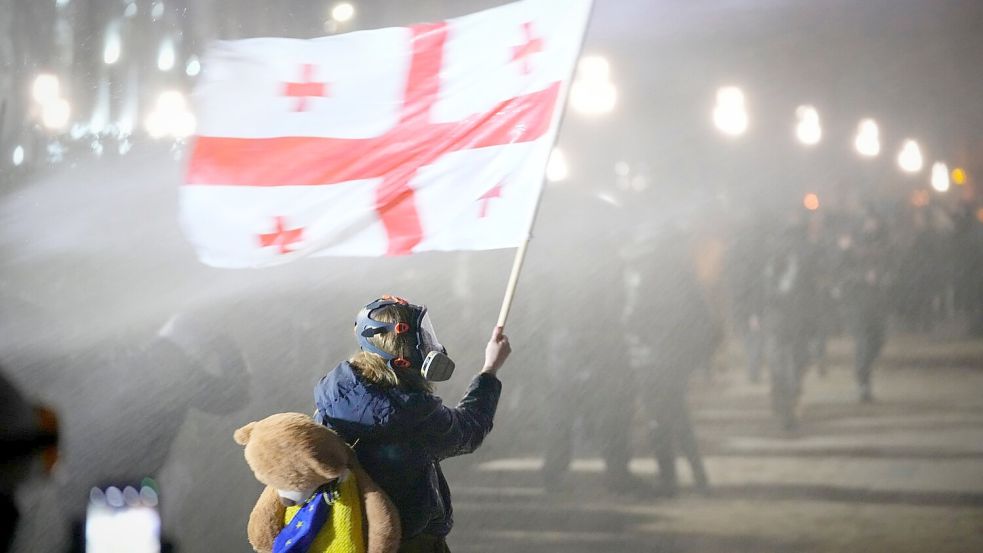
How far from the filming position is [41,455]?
3.33ft

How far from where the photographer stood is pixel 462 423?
2209 mm

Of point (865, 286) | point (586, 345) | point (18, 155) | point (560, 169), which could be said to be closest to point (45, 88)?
point (18, 155)

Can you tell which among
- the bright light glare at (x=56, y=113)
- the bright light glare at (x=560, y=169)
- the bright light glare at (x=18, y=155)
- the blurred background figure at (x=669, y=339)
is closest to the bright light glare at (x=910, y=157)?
the blurred background figure at (x=669, y=339)

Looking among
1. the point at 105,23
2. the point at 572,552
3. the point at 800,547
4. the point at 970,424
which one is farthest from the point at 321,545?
the point at 105,23

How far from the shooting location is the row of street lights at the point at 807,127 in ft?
19.1

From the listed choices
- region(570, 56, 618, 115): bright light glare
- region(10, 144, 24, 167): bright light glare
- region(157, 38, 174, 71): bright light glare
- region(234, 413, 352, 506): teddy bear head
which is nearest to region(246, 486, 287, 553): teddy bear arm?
region(234, 413, 352, 506): teddy bear head

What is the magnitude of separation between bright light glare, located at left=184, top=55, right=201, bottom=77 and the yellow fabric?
441 centimetres

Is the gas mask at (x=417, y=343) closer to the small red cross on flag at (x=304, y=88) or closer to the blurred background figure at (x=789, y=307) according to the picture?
the small red cross on flag at (x=304, y=88)

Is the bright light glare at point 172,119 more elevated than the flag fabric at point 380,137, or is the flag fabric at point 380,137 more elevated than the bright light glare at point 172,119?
the bright light glare at point 172,119

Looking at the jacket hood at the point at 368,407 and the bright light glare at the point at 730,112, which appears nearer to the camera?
the jacket hood at the point at 368,407

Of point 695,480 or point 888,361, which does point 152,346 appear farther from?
point 888,361

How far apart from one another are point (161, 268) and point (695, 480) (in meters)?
3.20

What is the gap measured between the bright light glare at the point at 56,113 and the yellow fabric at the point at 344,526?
4782mm

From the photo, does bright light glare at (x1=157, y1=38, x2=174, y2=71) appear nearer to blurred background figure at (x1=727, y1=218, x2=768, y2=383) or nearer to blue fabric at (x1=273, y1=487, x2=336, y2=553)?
blurred background figure at (x1=727, y1=218, x2=768, y2=383)
